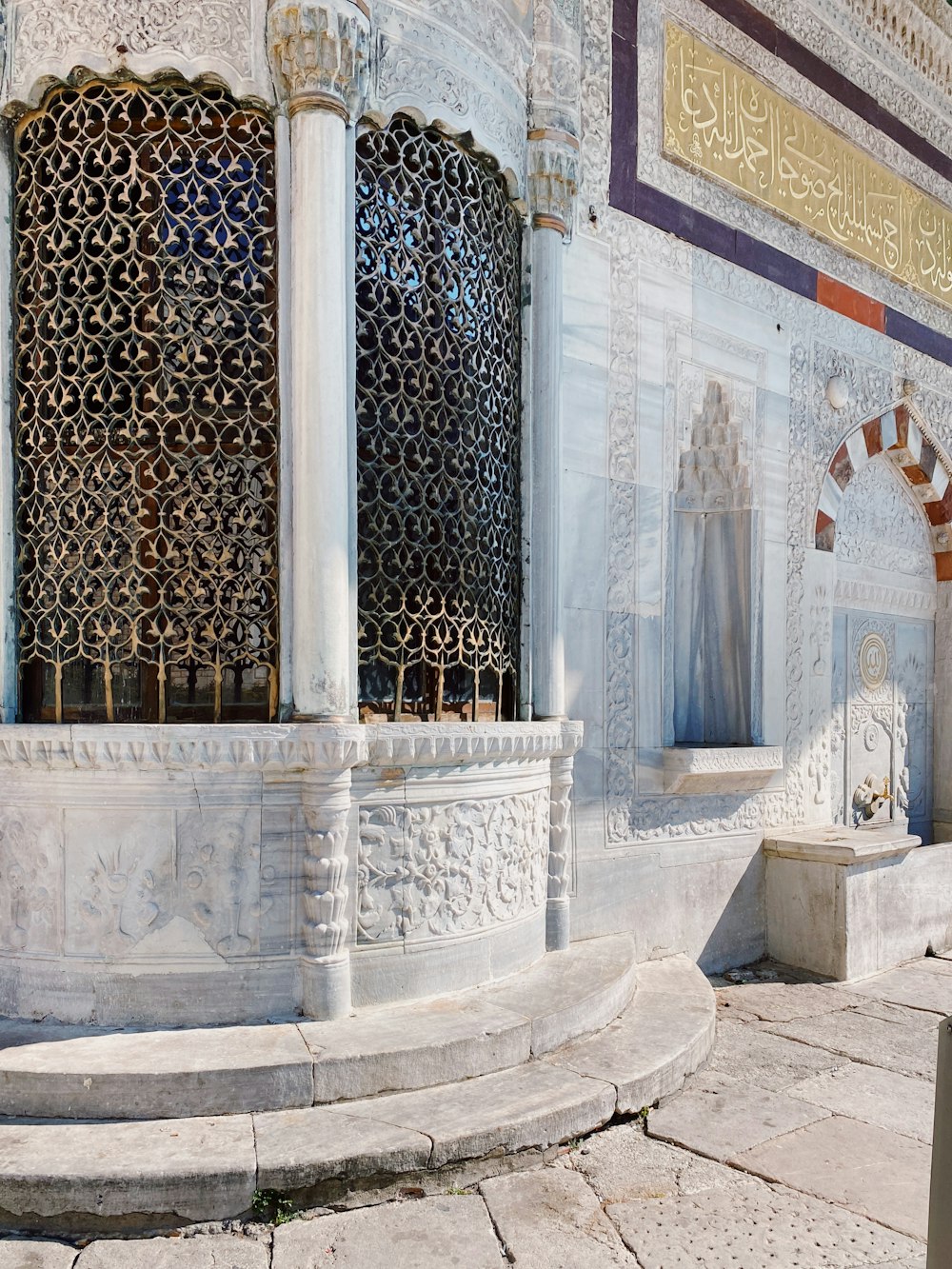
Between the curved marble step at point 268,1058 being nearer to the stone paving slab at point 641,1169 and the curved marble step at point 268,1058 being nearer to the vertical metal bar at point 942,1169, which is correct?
the stone paving slab at point 641,1169

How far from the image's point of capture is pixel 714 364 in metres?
5.05

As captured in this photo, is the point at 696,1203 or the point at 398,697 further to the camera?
the point at 398,697

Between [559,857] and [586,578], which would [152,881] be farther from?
[586,578]

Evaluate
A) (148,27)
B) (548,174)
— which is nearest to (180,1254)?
(148,27)

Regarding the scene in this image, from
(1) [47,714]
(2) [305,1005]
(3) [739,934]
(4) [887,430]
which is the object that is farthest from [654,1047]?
(4) [887,430]

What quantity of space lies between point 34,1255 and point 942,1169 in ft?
6.13

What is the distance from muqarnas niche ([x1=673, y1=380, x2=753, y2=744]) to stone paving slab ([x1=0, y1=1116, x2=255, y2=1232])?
10.2 ft

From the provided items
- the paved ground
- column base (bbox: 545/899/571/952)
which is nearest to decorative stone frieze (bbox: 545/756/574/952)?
column base (bbox: 545/899/571/952)

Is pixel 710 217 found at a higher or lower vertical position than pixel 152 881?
higher

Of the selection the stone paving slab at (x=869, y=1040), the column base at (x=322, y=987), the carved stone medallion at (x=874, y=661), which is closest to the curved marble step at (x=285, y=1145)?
the column base at (x=322, y=987)

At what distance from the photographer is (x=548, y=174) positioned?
403 centimetres

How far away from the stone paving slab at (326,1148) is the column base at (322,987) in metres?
0.36

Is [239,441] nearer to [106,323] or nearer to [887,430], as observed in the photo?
[106,323]

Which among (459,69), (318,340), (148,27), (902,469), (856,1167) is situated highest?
(459,69)
